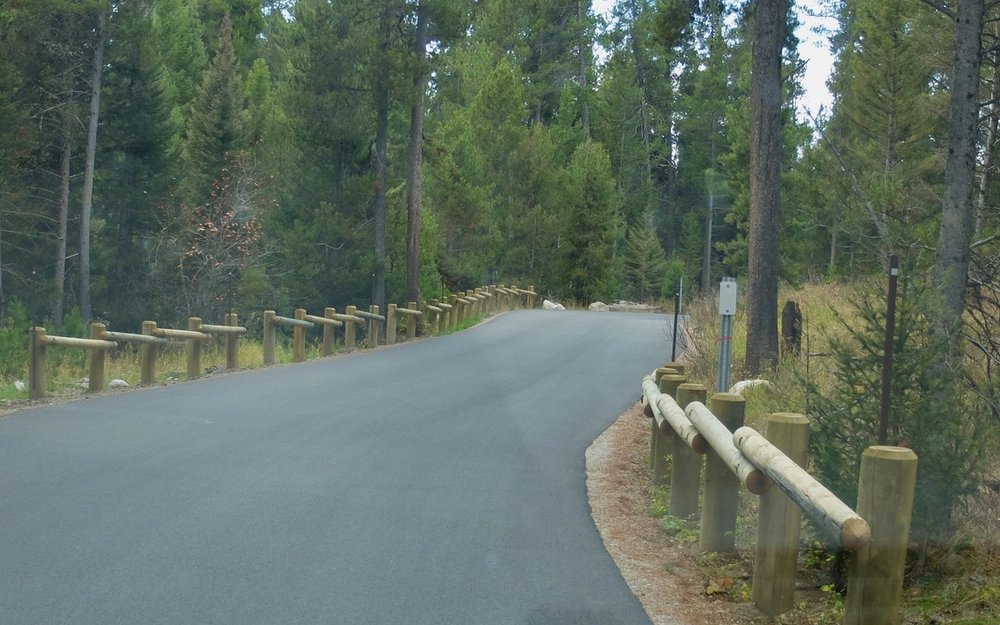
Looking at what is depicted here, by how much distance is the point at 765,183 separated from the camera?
1772 cm

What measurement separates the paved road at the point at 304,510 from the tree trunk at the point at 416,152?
18620 mm

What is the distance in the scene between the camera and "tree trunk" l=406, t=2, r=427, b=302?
3491 centimetres

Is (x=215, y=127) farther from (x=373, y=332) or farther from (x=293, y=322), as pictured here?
(x=293, y=322)

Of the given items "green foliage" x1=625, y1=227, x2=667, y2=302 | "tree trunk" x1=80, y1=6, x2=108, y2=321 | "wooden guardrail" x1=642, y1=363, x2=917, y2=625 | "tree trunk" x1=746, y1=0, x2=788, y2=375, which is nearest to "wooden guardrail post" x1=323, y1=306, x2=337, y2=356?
"tree trunk" x1=746, y1=0, x2=788, y2=375

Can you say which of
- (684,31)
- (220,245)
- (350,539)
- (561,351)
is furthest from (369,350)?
(350,539)

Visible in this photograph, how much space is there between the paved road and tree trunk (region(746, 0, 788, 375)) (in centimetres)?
249

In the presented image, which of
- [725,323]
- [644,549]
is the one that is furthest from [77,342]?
[644,549]

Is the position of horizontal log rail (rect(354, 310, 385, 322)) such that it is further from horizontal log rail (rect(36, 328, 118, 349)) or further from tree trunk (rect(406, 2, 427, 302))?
horizontal log rail (rect(36, 328, 118, 349))

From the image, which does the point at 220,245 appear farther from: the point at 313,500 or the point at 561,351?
the point at 313,500

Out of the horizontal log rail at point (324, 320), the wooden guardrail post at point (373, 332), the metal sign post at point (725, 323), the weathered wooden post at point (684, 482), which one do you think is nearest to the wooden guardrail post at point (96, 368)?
the horizontal log rail at point (324, 320)

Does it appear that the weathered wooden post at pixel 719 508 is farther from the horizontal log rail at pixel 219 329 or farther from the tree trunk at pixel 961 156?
the horizontal log rail at pixel 219 329

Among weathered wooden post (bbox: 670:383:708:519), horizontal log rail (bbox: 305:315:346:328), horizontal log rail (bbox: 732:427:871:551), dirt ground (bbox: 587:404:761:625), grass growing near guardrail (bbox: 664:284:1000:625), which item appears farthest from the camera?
horizontal log rail (bbox: 305:315:346:328)

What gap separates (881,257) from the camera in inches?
432

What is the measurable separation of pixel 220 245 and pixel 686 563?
32.6m
